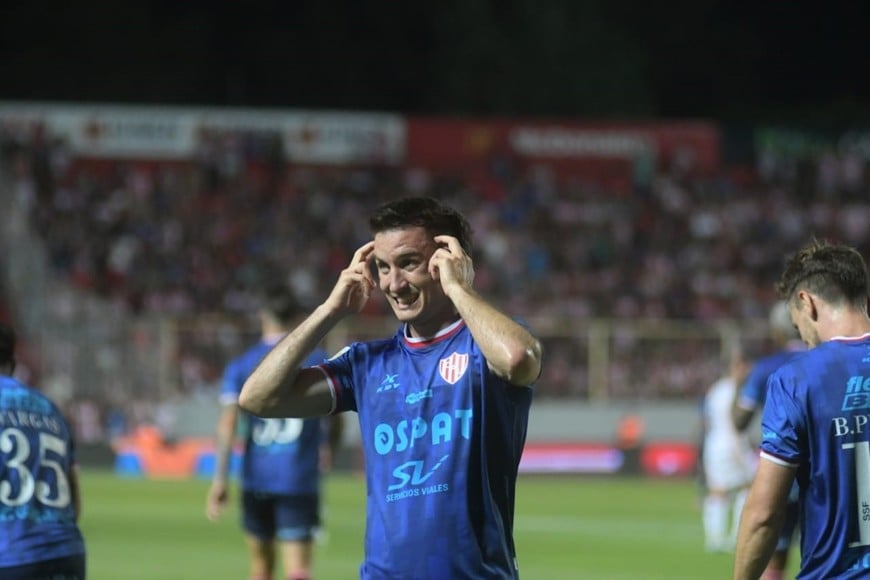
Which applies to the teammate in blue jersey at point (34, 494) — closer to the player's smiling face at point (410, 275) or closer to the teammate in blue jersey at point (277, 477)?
the player's smiling face at point (410, 275)

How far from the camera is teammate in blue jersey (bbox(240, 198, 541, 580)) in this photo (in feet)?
18.4

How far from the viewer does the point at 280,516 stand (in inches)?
458

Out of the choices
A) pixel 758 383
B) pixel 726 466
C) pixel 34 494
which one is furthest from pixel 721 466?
pixel 34 494

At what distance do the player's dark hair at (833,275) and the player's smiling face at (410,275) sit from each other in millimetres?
1319

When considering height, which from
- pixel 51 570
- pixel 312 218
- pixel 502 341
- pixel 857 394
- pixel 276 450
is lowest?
pixel 51 570

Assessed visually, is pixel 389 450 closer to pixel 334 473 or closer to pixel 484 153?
pixel 334 473

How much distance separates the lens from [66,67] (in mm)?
54156

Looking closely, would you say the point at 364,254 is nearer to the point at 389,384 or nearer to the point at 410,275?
the point at 410,275

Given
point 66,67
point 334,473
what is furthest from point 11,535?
point 66,67

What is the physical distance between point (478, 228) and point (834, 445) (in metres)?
33.8

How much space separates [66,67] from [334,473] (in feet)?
91.4

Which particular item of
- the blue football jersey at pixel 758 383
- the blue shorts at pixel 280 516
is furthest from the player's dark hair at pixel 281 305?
the blue football jersey at pixel 758 383

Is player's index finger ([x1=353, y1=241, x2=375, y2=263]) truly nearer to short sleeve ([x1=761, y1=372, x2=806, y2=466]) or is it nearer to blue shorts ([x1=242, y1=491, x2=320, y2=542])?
short sleeve ([x1=761, y1=372, x2=806, y2=466])

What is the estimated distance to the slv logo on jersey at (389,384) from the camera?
19.1ft
